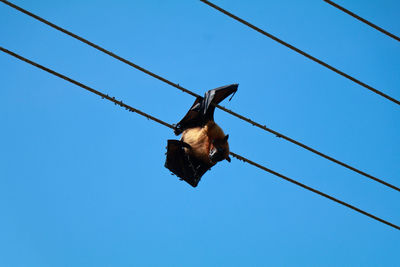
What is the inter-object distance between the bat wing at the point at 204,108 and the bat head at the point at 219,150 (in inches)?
16.2

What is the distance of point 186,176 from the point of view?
8.72 meters

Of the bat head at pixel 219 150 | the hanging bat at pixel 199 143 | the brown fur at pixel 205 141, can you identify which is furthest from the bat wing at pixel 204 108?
the bat head at pixel 219 150

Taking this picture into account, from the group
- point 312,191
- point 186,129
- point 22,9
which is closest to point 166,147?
point 186,129

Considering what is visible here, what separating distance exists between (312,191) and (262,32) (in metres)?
2.35

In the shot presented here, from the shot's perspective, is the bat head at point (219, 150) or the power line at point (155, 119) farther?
the bat head at point (219, 150)

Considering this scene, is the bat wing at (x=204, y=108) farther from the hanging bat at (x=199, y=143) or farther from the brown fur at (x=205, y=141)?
the brown fur at (x=205, y=141)

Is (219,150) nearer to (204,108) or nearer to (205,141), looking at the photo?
(205,141)

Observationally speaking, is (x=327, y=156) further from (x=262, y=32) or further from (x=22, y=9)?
(x=22, y=9)

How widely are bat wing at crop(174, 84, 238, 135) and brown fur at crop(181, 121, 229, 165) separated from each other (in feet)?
0.51

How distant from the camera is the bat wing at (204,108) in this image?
8484 millimetres

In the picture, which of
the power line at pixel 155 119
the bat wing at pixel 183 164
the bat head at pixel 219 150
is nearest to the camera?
the power line at pixel 155 119

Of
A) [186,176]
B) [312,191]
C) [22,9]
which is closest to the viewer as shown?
[22,9]

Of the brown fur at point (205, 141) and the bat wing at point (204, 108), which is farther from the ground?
the bat wing at point (204, 108)

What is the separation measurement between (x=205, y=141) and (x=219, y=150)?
26 cm
